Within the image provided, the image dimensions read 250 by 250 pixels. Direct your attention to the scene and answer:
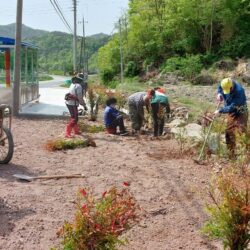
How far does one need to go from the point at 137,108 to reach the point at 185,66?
25452mm

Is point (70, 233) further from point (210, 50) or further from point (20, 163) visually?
point (210, 50)

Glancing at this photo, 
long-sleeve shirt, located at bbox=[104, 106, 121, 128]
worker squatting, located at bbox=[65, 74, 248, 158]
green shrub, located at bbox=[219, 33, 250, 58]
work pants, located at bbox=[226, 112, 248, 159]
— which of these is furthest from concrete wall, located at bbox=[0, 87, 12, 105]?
green shrub, located at bbox=[219, 33, 250, 58]

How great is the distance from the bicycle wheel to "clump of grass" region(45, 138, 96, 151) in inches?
55.6

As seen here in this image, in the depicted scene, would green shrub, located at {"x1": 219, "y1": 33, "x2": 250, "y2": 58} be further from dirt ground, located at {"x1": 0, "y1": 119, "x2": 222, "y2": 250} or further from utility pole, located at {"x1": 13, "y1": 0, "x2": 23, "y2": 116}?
dirt ground, located at {"x1": 0, "y1": 119, "x2": 222, "y2": 250}

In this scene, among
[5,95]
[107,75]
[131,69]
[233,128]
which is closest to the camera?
[233,128]

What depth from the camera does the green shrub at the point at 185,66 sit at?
116ft

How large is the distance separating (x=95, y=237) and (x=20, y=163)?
477cm

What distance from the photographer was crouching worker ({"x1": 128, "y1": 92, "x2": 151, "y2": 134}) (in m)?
11.3

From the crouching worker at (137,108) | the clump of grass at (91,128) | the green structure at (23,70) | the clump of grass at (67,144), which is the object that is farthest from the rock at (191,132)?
the green structure at (23,70)

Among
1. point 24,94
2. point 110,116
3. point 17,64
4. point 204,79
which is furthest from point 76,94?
point 204,79

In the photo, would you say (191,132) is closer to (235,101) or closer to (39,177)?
(235,101)

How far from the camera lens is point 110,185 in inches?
247

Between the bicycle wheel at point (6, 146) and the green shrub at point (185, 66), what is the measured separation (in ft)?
94.3

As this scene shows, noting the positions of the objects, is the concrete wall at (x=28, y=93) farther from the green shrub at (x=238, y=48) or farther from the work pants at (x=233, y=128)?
the green shrub at (x=238, y=48)
